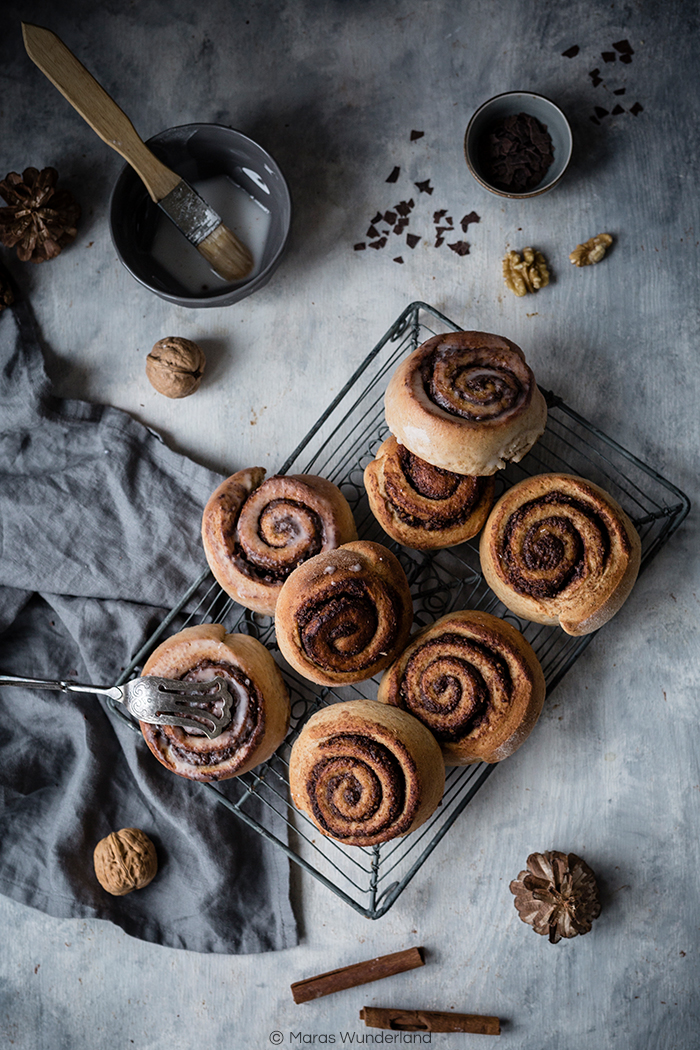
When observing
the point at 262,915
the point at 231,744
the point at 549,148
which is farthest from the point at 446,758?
the point at 549,148

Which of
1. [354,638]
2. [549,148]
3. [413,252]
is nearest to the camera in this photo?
[354,638]

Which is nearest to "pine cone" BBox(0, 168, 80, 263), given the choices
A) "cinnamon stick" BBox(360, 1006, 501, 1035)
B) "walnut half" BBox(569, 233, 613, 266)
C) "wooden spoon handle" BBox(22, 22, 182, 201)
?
"wooden spoon handle" BBox(22, 22, 182, 201)

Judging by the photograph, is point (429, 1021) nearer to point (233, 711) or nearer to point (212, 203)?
point (233, 711)

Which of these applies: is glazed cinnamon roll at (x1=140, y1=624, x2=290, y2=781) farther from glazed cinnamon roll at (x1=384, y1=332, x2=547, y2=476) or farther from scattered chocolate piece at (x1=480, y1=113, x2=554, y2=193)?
scattered chocolate piece at (x1=480, y1=113, x2=554, y2=193)

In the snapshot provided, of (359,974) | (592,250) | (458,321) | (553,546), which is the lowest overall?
(359,974)

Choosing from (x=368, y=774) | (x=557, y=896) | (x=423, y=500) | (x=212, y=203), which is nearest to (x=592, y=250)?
(x=423, y=500)

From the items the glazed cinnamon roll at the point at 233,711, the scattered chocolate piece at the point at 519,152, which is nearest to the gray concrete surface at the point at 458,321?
the scattered chocolate piece at the point at 519,152

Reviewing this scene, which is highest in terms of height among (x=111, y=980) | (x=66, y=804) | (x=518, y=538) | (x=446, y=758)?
(x=518, y=538)

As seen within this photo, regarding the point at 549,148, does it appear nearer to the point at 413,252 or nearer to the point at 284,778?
the point at 413,252
